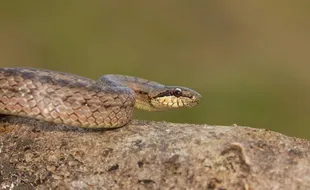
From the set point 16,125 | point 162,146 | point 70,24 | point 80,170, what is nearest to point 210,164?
point 162,146

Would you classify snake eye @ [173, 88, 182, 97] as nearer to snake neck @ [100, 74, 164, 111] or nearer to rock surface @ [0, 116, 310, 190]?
snake neck @ [100, 74, 164, 111]

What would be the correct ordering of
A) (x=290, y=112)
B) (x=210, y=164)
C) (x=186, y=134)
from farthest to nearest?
(x=290, y=112), (x=186, y=134), (x=210, y=164)

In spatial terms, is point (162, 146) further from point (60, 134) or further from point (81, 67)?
point (81, 67)

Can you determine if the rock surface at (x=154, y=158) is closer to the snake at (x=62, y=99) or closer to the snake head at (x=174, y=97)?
the snake at (x=62, y=99)

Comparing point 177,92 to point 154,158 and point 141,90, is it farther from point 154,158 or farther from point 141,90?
point 154,158

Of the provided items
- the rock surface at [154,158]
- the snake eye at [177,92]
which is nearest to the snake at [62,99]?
the rock surface at [154,158]

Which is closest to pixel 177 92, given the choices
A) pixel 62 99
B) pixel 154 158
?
pixel 62 99
